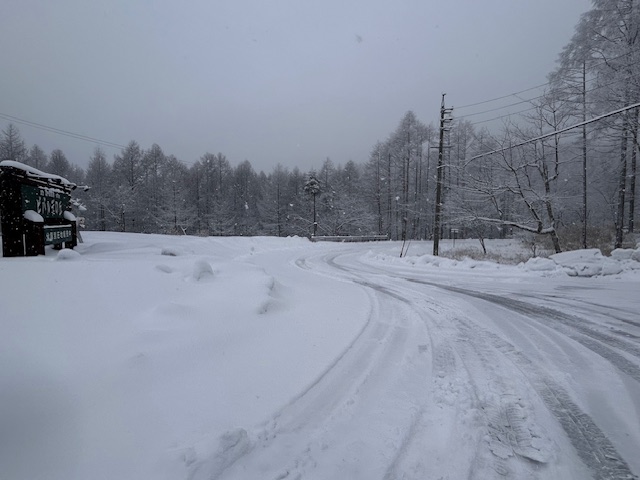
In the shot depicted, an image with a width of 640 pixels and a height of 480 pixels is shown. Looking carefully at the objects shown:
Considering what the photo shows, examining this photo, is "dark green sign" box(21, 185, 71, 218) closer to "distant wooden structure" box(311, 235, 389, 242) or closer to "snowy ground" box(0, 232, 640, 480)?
"snowy ground" box(0, 232, 640, 480)

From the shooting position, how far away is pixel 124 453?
1.93m

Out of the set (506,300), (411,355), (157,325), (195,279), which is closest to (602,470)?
(411,355)

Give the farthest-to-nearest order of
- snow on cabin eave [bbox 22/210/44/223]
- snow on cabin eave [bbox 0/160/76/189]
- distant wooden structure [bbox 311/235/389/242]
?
distant wooden structure [bbox 311/235/389/242]
snow on cabin eave [bbox 22/210/44/223]
snow on cabin eave [bbox 0/160/76/189]

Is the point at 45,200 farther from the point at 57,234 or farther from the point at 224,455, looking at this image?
the point at 224,455

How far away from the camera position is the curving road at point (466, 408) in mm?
1997

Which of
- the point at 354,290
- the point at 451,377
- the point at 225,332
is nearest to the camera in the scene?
the point at 451,377

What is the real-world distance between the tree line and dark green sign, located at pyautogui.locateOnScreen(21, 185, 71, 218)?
15448 mm

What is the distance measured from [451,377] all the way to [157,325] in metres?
3.57

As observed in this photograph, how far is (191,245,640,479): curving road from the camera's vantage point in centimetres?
200

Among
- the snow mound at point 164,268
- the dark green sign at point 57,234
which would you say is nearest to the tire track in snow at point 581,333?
the snow mound at point 164,268

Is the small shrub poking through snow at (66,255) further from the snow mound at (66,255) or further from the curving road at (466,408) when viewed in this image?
the curving road at (466,408)

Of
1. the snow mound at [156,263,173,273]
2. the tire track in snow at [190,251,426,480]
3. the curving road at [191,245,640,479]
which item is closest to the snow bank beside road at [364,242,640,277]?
the curving road at [191,245,640,479]

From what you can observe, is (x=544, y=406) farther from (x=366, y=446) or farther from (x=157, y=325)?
(x=157, y=325)

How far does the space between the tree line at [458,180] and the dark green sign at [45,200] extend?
15.4 metres
